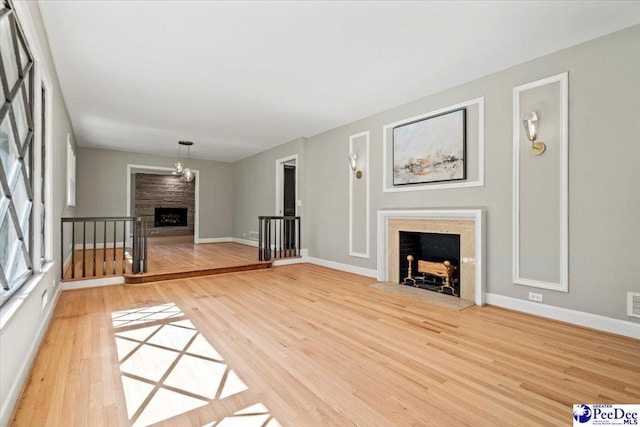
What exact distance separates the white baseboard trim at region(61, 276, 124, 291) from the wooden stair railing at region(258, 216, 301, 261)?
2320mm

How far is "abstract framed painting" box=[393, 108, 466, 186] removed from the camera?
3.88 m

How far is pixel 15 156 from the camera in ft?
6.41

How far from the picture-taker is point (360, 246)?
529cm

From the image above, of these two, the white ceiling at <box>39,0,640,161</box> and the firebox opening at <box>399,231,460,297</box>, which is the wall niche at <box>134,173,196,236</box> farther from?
the firebox opening at <box>399,231,460,297</box>

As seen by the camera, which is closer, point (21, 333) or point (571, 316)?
point (21, 333)

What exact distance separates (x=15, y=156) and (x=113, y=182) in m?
7.05

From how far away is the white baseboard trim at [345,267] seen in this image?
16.6 ft

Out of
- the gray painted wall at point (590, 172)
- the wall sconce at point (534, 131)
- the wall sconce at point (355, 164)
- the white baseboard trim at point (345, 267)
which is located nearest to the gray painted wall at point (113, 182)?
the white baseboard trim at point (345, 267)

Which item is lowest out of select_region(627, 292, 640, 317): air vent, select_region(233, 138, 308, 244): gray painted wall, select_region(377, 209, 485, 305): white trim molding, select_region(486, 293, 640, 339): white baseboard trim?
select_region(486, 293, 640, 339): white baseboard trim

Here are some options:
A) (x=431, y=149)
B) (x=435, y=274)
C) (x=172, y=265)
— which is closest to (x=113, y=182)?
(x=172, y=265)

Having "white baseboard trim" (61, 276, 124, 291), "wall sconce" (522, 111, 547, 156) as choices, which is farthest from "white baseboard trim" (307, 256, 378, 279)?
"white baseboard trim" (61, 276, 124, 291)

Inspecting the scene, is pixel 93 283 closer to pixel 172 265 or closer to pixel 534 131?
pixel 172 265

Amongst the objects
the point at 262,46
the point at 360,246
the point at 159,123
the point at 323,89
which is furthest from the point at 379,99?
the point at 159,123

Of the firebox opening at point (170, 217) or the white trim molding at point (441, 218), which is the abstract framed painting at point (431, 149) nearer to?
the white trim molding at point (441, 218)
